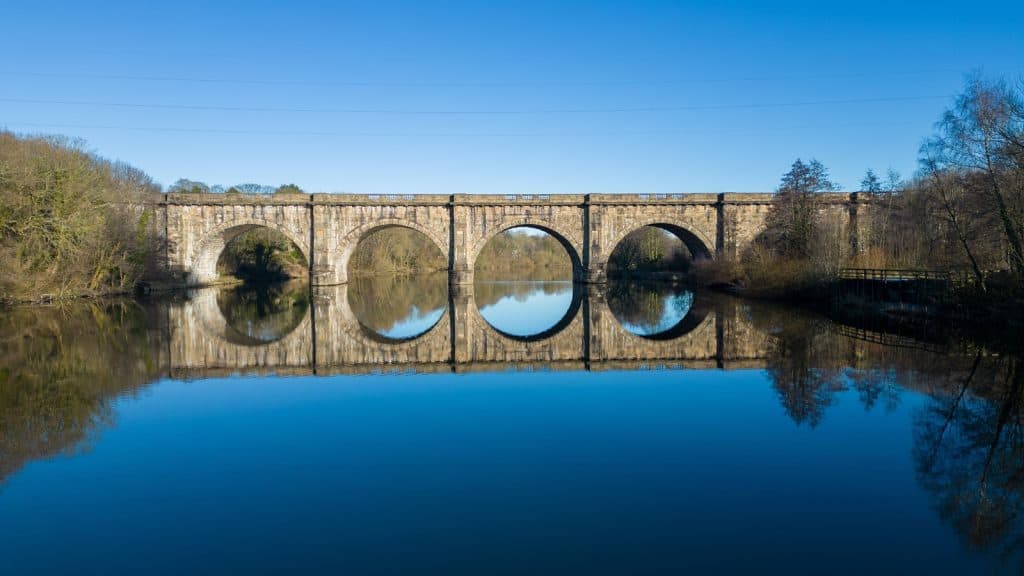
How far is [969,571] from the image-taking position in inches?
223

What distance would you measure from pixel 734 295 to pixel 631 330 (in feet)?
54.9

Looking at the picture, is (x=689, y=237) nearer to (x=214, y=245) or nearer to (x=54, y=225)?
(x=214, y=245)

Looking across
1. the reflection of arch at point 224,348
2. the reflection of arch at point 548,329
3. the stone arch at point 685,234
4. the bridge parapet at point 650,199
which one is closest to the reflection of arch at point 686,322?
the reflection of arch at point 548,329

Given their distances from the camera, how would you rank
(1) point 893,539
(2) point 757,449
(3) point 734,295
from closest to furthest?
(1) point 893,539, (2) point 757,449, (3) point 734,295

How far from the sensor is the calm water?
607cm

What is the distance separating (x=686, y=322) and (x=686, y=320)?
2.45 feet

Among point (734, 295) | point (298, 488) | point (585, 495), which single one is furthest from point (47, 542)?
point (734, 295)

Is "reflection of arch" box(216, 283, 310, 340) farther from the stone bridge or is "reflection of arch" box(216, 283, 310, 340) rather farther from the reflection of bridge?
the stone bridge

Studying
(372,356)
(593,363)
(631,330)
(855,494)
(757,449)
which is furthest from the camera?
(631,330)

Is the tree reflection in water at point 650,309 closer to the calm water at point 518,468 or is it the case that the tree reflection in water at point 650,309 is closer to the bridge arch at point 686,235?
the bridge arch at point 686,235

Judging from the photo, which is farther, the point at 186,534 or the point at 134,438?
the point at 134,438

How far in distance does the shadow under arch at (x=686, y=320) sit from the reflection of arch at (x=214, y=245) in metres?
23.3

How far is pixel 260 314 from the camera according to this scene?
30.6 m

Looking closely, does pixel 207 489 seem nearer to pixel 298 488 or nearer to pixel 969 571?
pixel 298 488
